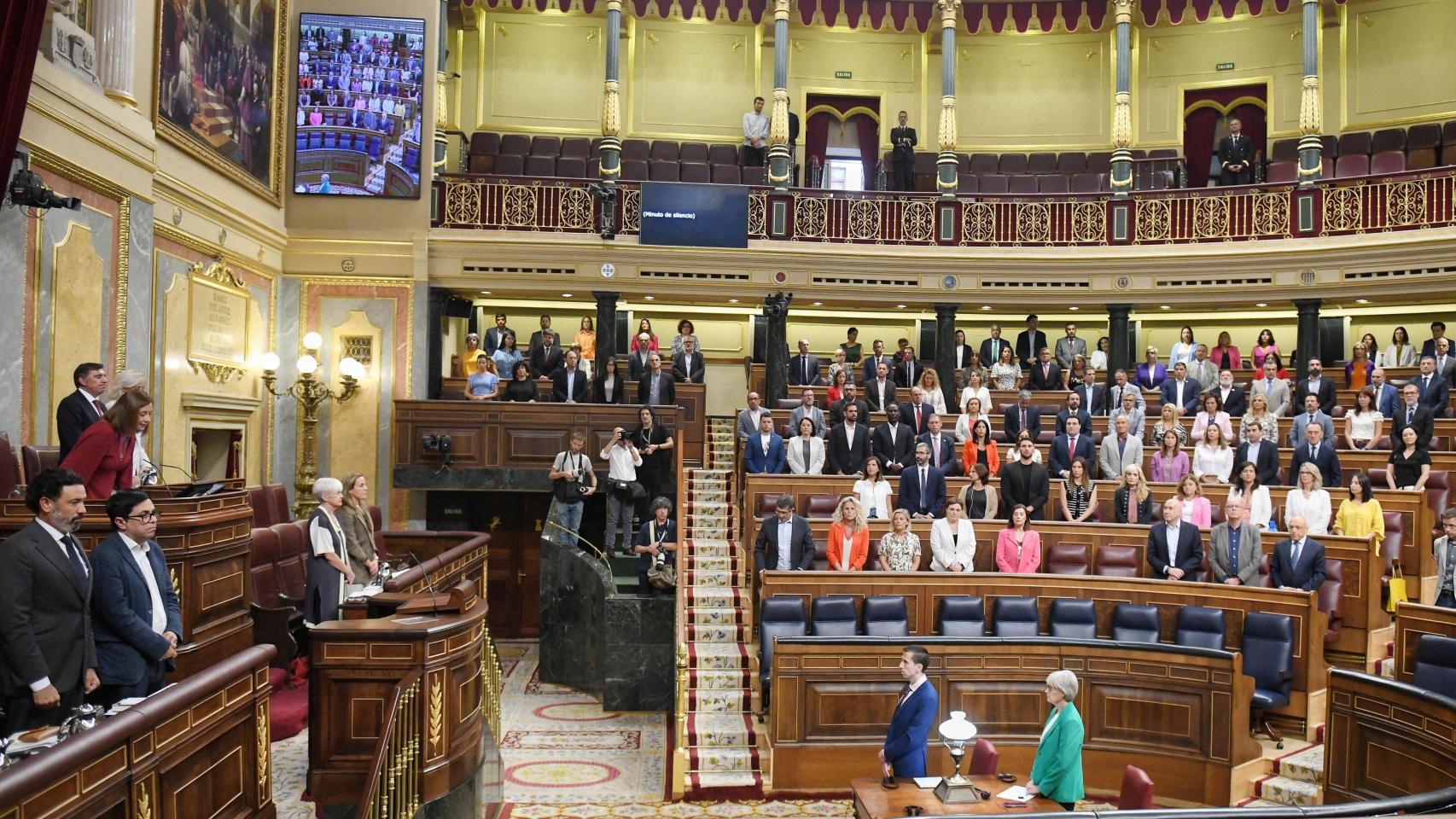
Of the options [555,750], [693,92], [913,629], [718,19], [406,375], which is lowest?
[555,750]

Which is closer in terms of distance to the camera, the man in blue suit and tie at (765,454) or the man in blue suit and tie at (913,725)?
the man in blue suit and tie at (913,725)

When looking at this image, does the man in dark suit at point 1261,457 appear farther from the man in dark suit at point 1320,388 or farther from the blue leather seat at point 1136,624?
Result: the blue leather seat at point 1136,624

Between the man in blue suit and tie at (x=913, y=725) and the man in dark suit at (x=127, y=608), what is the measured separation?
3.12m

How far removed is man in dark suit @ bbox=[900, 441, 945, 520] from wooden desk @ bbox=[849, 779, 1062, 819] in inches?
153

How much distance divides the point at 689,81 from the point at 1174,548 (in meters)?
11.0

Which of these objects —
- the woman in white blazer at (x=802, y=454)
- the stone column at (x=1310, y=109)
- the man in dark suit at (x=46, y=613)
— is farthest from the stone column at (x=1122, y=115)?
the man in dark suit at (x=46, y=613)

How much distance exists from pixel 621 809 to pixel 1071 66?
44.9 ft

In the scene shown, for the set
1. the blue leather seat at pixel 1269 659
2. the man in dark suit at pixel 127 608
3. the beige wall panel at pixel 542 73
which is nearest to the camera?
the man in dark suit at pixel 127 608

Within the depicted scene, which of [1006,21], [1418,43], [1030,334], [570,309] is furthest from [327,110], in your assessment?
[1418,43]

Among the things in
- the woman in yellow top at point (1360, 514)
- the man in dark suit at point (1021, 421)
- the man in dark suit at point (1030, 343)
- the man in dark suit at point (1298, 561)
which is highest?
the man in dark suit at point (1030, 343)

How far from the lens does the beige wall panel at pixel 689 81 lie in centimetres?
1656

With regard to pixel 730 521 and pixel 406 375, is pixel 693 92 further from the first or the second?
pixel 730 521

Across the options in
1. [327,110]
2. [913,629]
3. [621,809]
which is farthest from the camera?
[327,110]

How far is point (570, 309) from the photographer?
1573cm
